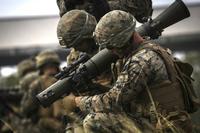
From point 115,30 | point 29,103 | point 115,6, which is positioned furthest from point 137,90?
point 29,103

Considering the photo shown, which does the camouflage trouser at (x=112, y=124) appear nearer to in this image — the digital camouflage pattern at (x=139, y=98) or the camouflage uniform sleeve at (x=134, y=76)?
the digital camouflage pattern at (x=139, y=98)

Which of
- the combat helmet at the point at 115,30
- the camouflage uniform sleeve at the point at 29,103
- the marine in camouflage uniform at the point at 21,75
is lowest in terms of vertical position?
the marine in camouflage uniform at the point at 21,75

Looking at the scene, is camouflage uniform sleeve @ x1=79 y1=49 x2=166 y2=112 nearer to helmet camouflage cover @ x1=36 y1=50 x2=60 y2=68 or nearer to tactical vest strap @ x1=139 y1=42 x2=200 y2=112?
tactical vest strap @ x1=139 y1=42 x2=200 y2=112

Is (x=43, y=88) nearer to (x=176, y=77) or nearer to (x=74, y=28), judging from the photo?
(x=74, y=28)

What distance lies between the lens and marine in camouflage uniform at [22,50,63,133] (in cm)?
1723

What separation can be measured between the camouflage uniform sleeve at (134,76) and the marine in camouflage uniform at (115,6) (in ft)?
5.95

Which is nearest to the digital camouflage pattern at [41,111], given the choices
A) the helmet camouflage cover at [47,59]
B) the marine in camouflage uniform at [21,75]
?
the helmet camouflage cover at [47,59]

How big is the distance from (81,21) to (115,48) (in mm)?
1008

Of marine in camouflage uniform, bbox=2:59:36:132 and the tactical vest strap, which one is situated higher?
the tactical vest strap

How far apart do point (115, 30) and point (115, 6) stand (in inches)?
70.5

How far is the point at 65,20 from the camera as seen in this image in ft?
39.0

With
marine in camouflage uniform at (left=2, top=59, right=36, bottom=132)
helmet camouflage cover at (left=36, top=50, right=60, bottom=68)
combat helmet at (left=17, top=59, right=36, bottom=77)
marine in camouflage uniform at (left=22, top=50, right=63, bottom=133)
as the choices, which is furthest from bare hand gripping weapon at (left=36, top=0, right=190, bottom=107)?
combat helmet at (left=17, top=59, right=36, bottom=77)

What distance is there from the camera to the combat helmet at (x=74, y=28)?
11.8m

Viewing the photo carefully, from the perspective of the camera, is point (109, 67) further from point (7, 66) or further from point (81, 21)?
point (7, 66)
